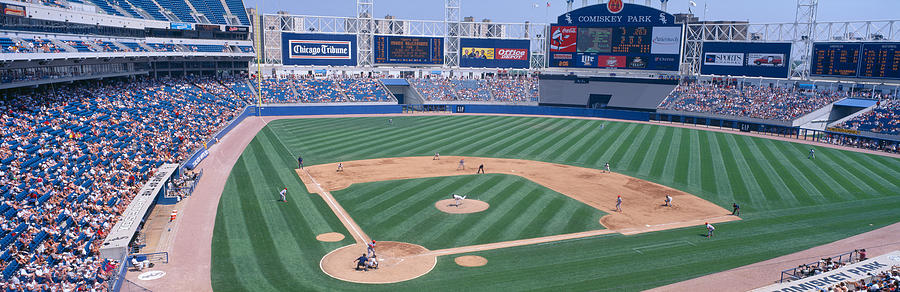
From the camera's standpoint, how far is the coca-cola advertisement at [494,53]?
3381 inches

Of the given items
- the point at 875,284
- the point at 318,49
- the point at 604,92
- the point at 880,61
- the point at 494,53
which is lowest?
the point at 875,284

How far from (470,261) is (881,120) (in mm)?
52648

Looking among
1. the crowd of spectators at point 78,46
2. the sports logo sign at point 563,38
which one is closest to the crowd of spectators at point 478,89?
the sports logo sign at point 563,38

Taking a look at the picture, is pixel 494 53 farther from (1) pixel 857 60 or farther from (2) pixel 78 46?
(2) pixel 78 46

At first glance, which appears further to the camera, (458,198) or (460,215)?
(458,198)

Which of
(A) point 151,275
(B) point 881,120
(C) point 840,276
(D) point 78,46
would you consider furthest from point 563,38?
(A) point 151,275

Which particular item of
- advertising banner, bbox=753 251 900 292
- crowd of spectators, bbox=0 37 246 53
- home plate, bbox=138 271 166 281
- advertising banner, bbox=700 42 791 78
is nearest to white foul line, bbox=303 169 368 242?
home plate, bbox=138 271 166 281

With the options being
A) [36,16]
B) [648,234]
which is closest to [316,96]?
[36,16]

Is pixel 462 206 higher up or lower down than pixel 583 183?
lower down

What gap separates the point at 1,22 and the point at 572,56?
5926 cm

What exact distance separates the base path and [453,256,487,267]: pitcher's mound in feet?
26.3

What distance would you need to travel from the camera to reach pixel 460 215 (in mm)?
28891

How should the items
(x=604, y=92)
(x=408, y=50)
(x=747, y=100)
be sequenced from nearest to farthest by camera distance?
(x=747, y=100)
(x=604, y=92)
(x=408, y=50)

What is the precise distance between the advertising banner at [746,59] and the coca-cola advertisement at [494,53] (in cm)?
2549
